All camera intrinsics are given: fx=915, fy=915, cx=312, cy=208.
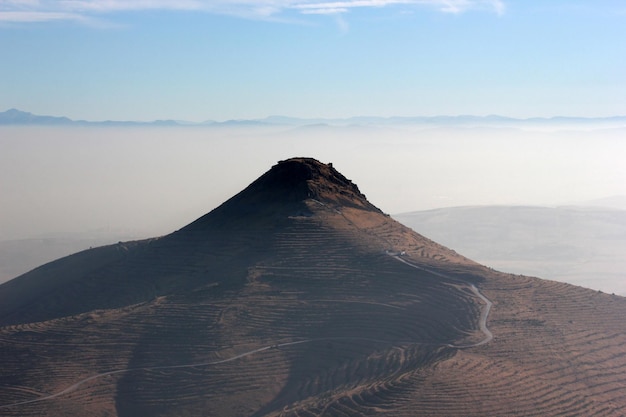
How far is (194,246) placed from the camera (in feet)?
220

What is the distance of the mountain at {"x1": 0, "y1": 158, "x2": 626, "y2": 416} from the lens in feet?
155

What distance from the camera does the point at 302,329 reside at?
180 feet

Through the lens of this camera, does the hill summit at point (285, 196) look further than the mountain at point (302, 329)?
Yes

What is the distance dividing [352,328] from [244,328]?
21.3 ft

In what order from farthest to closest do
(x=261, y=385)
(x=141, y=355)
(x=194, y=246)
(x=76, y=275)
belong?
1. (x=76, y=275)
2. (x=194, y=246)
3. (x=141, y=355)
4. (x=261, y=385)

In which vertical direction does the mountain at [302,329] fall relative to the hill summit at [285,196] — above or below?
below

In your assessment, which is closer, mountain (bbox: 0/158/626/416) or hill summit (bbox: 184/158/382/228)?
mountain (bbox: 0/158/626/416)

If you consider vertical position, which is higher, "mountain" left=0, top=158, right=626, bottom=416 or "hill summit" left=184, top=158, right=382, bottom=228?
"hill summit" left=184, top=158, right=382, bottom=228

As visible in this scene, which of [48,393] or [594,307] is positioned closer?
[48,393]

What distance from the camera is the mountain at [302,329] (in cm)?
4722

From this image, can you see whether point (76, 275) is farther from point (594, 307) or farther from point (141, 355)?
point (594, 307)

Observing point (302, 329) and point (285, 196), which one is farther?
point (285, 196)

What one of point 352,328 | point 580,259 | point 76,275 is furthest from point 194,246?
point 580,259

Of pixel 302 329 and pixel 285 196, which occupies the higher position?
pixel 285 196
